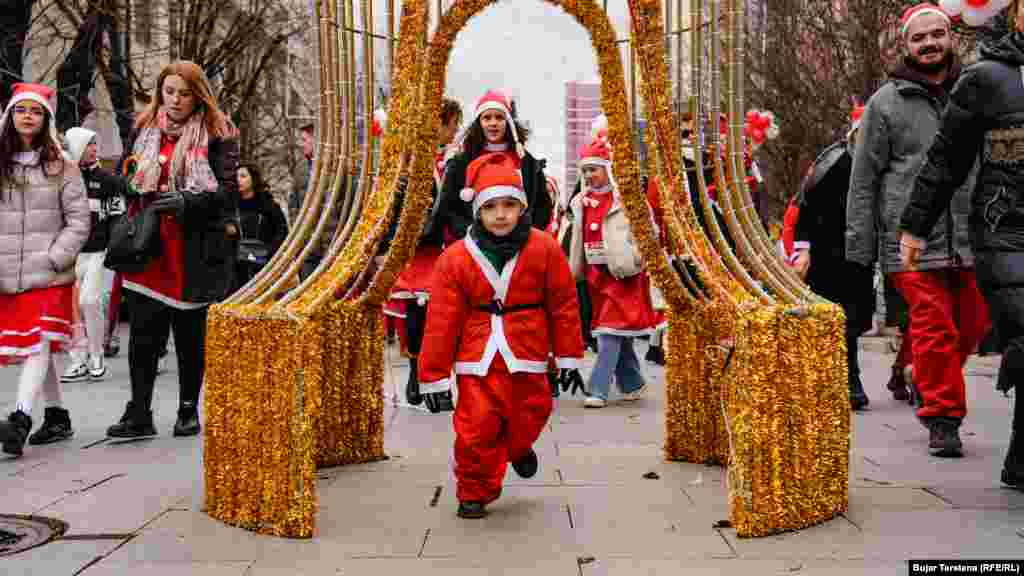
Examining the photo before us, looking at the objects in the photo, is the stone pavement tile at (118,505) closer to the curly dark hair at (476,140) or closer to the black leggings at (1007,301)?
the curly dark hair at (476,140)

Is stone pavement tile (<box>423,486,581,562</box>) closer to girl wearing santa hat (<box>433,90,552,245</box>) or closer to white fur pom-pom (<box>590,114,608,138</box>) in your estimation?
girl wearing santa hat (<box>433,90,552,245</box>)

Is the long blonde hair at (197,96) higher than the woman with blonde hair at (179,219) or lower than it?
higher

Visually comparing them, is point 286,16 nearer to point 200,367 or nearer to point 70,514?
point 200,367

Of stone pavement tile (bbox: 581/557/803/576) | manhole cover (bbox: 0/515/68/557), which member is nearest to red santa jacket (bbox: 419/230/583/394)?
stone pavement tile (bbox: 581/557/803/576)

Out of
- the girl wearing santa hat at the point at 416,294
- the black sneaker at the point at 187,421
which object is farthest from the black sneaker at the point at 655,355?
the black sneaker at the point at 187,421

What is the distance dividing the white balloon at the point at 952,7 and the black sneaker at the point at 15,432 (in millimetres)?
5928

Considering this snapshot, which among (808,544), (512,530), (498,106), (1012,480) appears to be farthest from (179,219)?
(1012,480)

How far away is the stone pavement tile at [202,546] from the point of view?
14.3ft

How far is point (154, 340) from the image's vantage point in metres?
6.91

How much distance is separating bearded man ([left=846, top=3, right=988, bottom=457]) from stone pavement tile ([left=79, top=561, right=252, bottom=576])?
147 inches

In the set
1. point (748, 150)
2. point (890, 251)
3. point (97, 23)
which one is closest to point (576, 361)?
point (890, 251)

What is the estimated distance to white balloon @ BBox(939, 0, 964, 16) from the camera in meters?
7.06

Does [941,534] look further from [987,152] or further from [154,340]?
[154,340]

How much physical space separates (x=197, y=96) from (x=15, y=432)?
216cm
